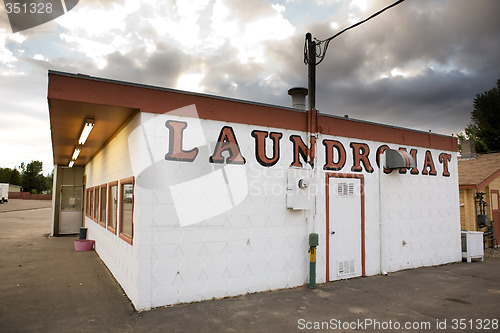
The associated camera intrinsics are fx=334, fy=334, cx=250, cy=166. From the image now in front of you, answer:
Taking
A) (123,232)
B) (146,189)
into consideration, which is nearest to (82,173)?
(123,232)

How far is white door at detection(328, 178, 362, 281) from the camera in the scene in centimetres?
822

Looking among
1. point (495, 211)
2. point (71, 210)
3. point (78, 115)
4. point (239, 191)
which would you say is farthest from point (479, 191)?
point (71, 210)

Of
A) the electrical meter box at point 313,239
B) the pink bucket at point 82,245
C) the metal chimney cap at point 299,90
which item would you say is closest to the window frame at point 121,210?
the electrical meter box at point 313,239

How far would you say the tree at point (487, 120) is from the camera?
1210 inches

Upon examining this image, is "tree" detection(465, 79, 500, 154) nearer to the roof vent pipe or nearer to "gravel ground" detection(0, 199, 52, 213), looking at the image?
the roof vent pipe

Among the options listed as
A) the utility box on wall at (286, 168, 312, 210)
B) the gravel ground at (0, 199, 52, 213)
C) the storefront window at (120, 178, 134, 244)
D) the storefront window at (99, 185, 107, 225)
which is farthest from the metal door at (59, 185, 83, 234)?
the gravel ground at (0, 199, 52, 213)

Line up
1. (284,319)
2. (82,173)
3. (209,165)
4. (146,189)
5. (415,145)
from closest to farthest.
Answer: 1. (284,319)
2. (146,189)
3. (209,165)
4. (415,145)
5. (82,173)

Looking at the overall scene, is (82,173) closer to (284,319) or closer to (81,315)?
(81,315)

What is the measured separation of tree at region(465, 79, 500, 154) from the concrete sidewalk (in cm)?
2726

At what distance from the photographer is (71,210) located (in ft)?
59.2

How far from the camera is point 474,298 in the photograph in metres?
6.95

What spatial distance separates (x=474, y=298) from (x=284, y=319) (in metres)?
4.30

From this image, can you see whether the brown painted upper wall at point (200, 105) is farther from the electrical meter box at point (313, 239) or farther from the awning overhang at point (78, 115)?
the electrical meter box at point (313, 239)

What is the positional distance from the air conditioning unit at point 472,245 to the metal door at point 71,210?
17.7 m
